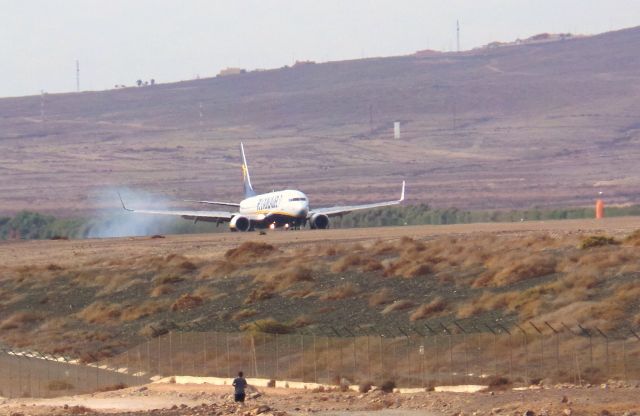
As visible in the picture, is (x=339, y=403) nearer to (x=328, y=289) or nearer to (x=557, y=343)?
(x=557, y=343)

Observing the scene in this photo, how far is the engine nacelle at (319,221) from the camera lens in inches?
3853

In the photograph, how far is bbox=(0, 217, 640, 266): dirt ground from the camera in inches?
2977

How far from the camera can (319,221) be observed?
98.0 metres

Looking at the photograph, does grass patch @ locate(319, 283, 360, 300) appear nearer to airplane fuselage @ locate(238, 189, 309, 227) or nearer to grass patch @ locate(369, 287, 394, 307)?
grass patch @ locate(369, 287, 394, 307)

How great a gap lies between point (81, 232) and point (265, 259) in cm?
5740

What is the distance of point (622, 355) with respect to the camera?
34.7m

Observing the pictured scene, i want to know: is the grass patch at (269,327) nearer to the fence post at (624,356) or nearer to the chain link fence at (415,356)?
the chain link fence at (415,356)

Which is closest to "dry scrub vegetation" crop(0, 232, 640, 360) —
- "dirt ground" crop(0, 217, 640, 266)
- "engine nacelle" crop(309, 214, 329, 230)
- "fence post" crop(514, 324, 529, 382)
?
"fence post" crop(514, 324, 529, 382)

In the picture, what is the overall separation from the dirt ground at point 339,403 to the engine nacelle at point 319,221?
58.2 meters

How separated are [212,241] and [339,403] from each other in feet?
168

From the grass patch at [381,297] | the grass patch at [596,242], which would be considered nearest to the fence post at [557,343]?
the grass patch at [381,297]

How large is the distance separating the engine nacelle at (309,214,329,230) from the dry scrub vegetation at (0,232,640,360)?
26.2 metres

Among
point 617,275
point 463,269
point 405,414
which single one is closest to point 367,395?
point 405,414

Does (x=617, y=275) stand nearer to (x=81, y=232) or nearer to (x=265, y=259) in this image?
(x=265, y=259)
